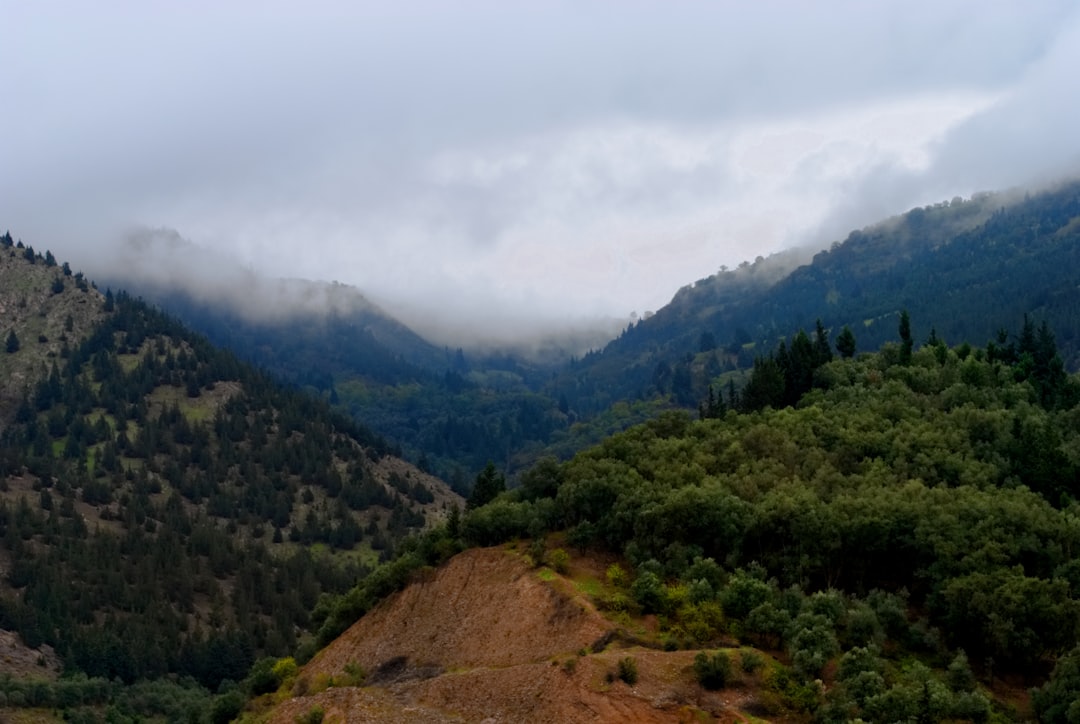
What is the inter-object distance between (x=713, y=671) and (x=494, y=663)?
504 inches

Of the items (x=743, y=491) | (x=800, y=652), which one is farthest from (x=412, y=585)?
(x=800, y=652)

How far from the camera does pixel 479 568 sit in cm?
6706

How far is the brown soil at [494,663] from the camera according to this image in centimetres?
4822

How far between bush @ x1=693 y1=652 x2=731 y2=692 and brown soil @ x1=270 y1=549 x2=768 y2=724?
49cm

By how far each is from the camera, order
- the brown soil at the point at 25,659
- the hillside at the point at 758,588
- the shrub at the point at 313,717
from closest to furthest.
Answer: the hillside at the point at 758,588 < the shrub at the point at 313,717 < the brown soil at the point at 25,659

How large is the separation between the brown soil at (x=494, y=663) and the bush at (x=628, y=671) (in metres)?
0.40

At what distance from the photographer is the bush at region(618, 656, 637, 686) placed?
4878cm

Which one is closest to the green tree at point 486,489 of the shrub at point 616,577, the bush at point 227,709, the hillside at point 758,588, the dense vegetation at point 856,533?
the dense vegetation at point 856,533

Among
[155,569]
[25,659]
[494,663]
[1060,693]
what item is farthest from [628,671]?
[155,569]

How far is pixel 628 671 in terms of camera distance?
160ft

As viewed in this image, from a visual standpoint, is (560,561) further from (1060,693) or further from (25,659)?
(25,659)

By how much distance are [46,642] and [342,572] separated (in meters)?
48.3

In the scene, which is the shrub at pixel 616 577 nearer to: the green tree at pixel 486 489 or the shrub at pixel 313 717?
the shrub at pixel 313 717

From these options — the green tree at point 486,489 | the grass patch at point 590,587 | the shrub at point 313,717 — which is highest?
the green tree at point 486,489
